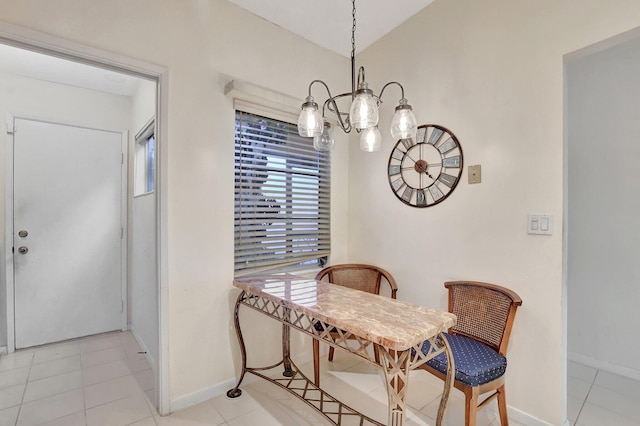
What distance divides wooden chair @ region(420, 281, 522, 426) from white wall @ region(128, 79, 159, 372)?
214 centimetres

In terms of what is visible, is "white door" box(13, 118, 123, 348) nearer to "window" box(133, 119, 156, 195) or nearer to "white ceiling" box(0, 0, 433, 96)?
"window" box(133, 119, 156, 195)

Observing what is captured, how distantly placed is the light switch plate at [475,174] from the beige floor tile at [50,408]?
296 centimetres

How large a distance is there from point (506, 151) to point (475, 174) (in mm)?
220

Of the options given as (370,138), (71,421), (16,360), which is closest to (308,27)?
(370,138)

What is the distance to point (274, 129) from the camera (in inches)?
95.1

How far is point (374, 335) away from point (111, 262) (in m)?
3.19

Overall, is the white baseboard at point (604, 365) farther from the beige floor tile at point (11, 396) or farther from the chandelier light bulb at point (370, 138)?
the beige floor tile at point (11, 396)

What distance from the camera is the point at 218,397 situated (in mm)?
2037

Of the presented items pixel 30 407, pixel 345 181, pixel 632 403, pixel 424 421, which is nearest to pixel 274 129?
pixel 345 181

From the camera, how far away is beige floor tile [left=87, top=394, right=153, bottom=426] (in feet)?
5.85

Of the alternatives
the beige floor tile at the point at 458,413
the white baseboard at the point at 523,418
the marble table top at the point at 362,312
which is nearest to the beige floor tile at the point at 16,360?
the marble table top at the point at 362,312

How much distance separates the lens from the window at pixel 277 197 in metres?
2.24

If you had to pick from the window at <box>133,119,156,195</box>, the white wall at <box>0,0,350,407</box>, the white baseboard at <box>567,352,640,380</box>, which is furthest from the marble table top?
the white baseboard at <box>567,352,640,380</box>

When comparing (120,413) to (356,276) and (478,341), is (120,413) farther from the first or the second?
(478,341)
